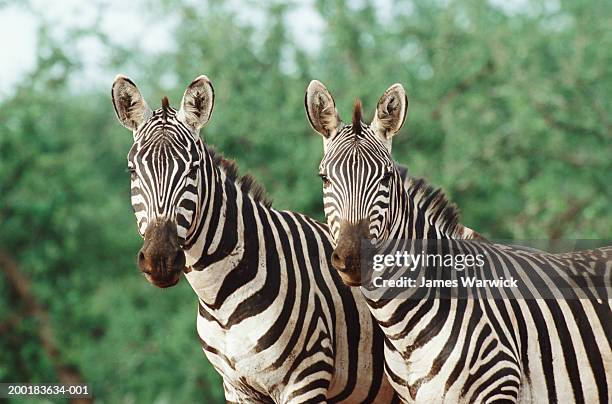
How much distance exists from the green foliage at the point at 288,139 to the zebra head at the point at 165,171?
1202cm

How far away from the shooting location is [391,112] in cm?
570

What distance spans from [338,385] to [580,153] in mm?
13625

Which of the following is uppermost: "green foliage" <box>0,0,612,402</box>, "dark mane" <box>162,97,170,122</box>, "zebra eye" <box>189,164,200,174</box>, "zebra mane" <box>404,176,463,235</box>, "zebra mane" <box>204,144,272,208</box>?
"green foliage" <box>0,0,612,402</box>

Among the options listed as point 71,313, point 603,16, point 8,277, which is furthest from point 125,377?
point 603,16

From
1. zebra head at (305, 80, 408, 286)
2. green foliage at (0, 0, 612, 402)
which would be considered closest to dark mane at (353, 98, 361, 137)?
zebra head at (305, 80, 408, 286)

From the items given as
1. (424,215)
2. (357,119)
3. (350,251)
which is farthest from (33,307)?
(350,251)

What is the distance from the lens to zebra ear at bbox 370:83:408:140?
18.6 feet

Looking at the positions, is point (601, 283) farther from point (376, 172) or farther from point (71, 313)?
point (71, 313)

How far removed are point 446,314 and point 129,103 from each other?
2405mm

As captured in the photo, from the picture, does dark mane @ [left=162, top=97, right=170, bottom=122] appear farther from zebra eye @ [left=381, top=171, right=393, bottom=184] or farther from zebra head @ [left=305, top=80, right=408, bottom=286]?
zebra eye @ [left=381, top=171, right=393, bottom=184]

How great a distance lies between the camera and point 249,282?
5.99 meters

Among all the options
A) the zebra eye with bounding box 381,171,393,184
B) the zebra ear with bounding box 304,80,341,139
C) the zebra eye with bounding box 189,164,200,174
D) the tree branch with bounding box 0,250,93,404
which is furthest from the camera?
the tree branch with bounding box 0,250,93,404

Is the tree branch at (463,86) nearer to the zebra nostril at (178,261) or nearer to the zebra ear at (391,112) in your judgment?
the zebra ear at (391,112)
